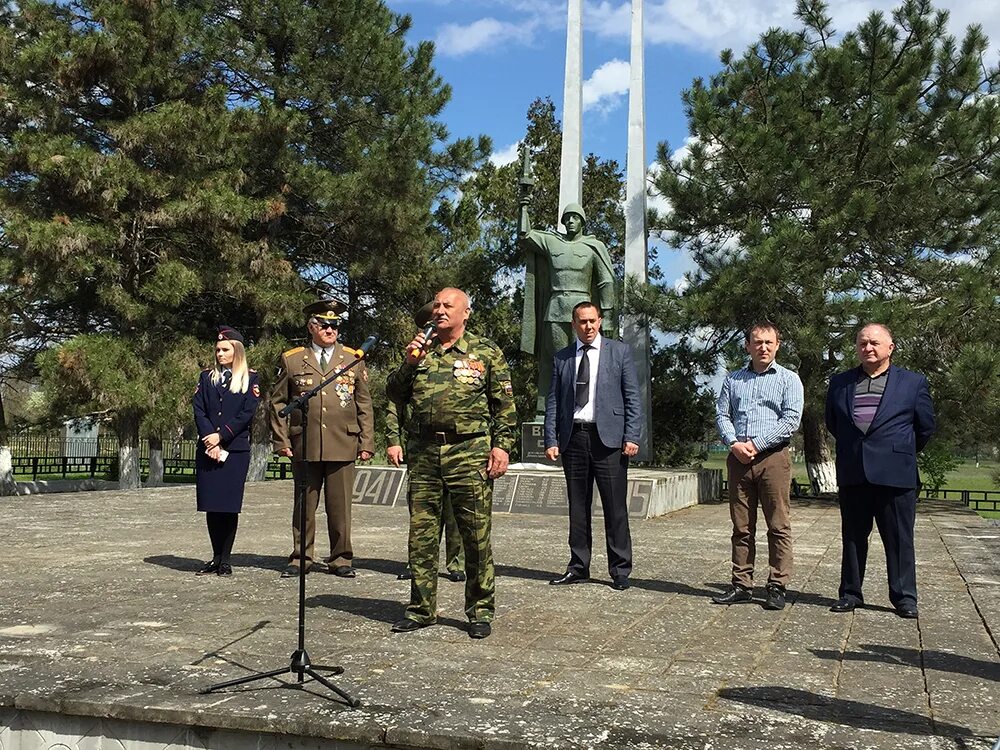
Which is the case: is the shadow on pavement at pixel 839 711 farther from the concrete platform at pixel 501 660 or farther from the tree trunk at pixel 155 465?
the tree trunk at pixel 155 465

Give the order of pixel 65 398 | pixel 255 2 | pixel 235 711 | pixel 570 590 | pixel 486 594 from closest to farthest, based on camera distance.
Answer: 1. pixel 235 711
2. pixel 486 594
3. pixel 570 590
4. pixel 65 398
5. pixel 255 2

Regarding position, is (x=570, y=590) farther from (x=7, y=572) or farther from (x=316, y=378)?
(x=7, y=572)

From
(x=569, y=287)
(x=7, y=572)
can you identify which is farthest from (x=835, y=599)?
(x=569, y=287)

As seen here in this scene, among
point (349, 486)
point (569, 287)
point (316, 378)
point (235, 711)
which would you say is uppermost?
point (569, 287)

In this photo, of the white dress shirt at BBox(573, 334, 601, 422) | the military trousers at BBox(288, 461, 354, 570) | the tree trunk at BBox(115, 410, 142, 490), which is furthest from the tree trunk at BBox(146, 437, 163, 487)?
the white dress shirt at BBox(573, 334, 601, 422)

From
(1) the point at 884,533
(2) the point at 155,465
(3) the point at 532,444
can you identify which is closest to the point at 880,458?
(1) the point at 884,533

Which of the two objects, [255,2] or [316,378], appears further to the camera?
[255,2]

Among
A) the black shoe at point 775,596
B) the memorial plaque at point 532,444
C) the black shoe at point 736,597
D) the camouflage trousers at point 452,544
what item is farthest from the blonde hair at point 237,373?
the memorial plaque at point 532,444

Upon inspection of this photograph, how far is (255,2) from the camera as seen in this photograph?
1973 cm

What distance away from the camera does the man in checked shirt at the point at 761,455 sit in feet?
18.4

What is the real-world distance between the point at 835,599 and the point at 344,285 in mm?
16368

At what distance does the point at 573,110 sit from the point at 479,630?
12.5 metres

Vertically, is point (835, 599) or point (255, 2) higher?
point (255, 2)

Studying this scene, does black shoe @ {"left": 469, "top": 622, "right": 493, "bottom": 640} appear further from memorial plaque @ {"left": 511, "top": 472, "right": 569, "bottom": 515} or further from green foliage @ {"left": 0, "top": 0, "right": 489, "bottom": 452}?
green foliage @ {"left": 0, "top": 0, "right": 489, "bottom": 452}
